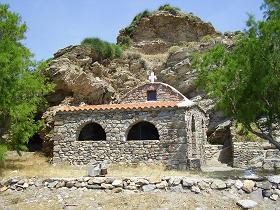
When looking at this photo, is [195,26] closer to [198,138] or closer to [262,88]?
[198,138]

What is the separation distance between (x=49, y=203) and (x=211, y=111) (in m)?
17.7

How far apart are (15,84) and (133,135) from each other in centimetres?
746

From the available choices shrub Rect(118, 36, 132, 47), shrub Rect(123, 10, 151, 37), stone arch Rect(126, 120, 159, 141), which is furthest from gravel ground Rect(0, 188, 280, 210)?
shrub Rect(123, 10, 151, 37)

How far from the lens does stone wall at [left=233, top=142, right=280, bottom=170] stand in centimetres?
1994

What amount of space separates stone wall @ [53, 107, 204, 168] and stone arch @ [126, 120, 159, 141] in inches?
71.6

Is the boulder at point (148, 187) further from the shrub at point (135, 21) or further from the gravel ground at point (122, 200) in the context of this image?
the shrub at point (135, 21)

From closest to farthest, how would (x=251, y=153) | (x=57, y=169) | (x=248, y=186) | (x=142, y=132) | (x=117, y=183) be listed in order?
(x=248, y=186) < (x=117, y=183) < (x=57, y=169) < (x=142, y=132) < (x=251, y=153)

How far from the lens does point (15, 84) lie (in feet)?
52.0

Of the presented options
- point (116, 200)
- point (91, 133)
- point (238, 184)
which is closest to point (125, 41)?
point (91, 133)

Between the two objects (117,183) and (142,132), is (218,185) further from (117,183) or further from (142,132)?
(142,132)

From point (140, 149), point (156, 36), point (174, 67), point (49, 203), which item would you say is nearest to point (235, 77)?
point (140, 149)

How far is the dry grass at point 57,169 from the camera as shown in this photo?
14438 millimetres

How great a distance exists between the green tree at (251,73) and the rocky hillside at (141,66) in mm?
11626

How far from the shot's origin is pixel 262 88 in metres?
12.4
